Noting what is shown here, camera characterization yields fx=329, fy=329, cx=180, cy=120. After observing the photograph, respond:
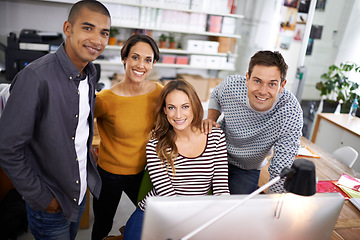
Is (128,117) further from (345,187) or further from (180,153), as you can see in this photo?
(345,187)

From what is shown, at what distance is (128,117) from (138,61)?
1.00ft

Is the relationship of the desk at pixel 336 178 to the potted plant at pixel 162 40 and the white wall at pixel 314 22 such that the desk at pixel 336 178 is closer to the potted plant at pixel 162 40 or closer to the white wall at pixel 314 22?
the white wall at pixel 314 22

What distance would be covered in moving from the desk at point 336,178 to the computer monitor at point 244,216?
637mm

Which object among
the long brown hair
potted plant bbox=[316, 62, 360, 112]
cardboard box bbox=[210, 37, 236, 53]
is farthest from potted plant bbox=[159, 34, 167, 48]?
the long brown hair

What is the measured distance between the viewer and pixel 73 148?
141 centimetres

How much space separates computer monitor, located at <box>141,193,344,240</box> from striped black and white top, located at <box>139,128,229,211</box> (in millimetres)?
661

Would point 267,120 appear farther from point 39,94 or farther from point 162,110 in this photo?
point 39,94

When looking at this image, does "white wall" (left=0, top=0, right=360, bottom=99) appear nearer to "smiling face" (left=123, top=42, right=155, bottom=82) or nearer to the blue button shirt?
"smiling face" (left=123, top=42, right=155, bottom=82)

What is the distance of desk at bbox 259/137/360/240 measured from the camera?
65.7 inches

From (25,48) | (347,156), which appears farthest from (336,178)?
(25,48)

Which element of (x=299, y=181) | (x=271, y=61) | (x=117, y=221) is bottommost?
(x=117, y=221)

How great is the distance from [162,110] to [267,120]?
1.86 ft

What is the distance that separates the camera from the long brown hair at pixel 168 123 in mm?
1707

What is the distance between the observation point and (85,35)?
1.37 metres
